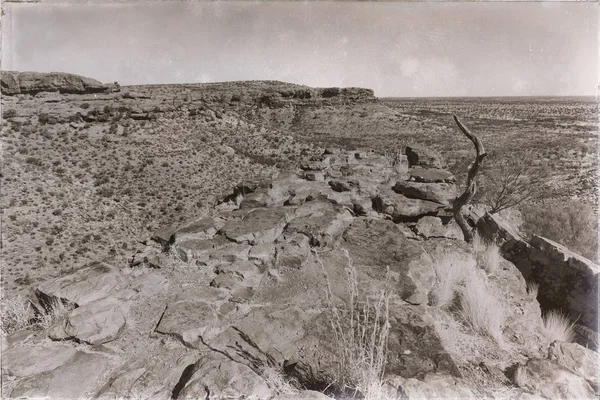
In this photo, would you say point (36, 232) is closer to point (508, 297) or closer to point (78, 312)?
point (78, 312)

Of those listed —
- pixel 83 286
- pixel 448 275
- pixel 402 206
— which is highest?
pixel 402 206

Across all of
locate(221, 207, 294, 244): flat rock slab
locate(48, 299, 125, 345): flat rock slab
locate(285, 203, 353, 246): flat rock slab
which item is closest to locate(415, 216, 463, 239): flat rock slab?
locate(285, 203, 353, 246): flat rock slab

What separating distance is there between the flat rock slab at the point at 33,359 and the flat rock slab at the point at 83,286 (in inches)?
18.7

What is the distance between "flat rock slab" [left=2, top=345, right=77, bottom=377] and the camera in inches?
76.9

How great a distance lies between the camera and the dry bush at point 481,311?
235 centimetres

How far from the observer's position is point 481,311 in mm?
2426

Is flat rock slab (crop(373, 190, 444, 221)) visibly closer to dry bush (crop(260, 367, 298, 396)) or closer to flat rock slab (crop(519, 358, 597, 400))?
flat rock slab (crop(519, 358, 597, 400))

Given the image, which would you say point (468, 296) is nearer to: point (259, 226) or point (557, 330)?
point (557, 330)

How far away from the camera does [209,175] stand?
43.8 ft

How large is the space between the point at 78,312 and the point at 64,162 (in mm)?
12057

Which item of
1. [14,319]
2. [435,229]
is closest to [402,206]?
[435,229]

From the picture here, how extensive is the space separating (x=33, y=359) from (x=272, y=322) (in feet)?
4.75

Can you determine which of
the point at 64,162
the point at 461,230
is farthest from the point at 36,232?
the point at 461,230

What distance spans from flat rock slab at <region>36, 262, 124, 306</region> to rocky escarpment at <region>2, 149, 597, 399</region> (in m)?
0.01
